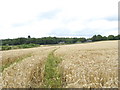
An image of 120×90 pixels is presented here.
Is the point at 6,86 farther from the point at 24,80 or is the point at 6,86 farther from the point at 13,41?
the point at 13,41

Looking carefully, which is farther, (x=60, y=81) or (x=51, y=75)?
(x=51, y=75)

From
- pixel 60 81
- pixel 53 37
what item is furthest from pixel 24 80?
pixel 53 37

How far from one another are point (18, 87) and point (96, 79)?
3.19 meters

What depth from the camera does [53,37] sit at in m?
140

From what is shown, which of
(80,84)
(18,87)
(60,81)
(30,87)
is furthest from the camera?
(60,81)

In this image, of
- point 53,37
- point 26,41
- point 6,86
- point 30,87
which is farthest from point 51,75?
point 53,37

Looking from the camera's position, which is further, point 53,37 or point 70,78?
point 53,37

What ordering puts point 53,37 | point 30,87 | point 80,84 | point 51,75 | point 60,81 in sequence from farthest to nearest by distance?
1. point 53,37
2. point 51,75
3. point 60,81
4. point 30,87
5. point 80,84

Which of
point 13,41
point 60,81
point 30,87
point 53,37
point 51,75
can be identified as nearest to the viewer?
point 30,87

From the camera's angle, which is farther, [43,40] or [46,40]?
[46,40]

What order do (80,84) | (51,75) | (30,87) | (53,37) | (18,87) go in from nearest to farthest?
(80,84)
(18,87)
(30,87)
(51,75)
(53,37)

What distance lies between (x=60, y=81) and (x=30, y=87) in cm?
159

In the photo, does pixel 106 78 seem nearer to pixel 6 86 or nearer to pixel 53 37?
pixel 6 86

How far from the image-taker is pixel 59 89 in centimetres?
794
